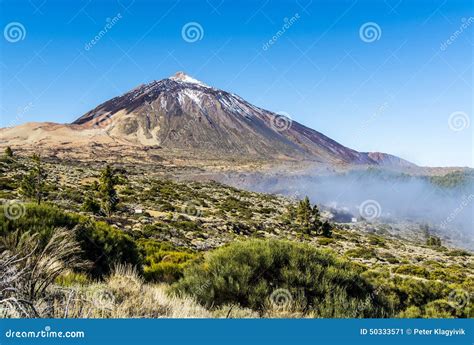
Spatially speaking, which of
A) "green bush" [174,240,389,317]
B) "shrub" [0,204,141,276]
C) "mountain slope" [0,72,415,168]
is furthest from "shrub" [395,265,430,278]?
"mountain slope" [0,72,415,168]

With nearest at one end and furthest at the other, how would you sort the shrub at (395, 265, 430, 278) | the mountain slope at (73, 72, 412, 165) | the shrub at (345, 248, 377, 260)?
the shrub at (395, 265, 430, 278) < the shrub at (345, 248, 377, 260) < the mountain slope at (73, 72, 412, 165)

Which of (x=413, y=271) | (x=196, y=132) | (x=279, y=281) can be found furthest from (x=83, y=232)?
(x=196, y=132)

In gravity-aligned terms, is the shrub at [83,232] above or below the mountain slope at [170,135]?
below

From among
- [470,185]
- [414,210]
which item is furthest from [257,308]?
[470,185]

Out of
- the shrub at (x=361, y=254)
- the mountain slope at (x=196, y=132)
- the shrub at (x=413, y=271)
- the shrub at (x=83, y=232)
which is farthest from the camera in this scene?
the mountain slope at (x=196, y=132)

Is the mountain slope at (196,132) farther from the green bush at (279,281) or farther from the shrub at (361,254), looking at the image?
the green bush at (279,281)

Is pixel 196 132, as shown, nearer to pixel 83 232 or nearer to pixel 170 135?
pixel 170 135

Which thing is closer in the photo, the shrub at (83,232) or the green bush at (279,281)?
the green bush at (279,281)

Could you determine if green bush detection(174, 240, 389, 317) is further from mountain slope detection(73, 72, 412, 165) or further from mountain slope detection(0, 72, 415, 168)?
mountain slope detection(73, 72, 412, 165)

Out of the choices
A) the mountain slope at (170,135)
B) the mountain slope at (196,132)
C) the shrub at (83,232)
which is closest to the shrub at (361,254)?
the shrub at (83,232)
